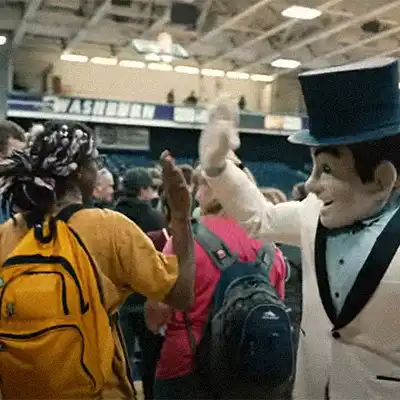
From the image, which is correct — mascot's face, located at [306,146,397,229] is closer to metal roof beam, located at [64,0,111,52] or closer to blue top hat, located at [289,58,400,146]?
blue top hat, located at [289,58,400,146]

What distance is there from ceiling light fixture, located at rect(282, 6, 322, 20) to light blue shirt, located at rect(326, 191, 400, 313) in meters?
10.4

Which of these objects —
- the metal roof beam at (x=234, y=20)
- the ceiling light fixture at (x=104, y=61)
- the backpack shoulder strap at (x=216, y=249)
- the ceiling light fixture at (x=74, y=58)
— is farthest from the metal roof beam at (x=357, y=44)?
the backpack shoulder strap at (x=216, y=249)

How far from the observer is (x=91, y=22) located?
12.7 m

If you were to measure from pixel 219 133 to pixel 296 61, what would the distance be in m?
14.2

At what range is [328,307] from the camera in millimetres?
1798

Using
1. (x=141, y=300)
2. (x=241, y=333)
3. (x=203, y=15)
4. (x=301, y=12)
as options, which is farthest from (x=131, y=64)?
(x=241, y=333)

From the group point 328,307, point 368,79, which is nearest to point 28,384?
point 328,307

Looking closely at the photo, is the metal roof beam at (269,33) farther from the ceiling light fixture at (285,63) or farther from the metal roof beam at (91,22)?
the metal roof beam at (91,22)

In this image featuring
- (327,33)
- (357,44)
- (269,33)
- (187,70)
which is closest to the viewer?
(327,33)

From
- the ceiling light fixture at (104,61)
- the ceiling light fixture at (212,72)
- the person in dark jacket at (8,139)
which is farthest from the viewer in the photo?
the ceiling light fixture at (212,72)

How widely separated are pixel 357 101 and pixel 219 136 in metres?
0.42

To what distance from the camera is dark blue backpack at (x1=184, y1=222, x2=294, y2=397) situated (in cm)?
271

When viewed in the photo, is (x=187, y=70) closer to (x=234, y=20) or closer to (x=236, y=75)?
(x=236, y=75)

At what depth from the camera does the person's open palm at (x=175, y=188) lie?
Answer: 2039 millimetres
